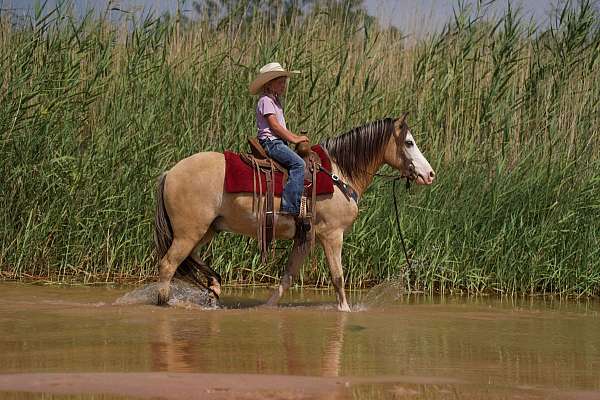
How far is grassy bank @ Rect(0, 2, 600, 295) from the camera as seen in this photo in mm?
10234

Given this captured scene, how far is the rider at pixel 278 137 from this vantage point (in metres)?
8.67

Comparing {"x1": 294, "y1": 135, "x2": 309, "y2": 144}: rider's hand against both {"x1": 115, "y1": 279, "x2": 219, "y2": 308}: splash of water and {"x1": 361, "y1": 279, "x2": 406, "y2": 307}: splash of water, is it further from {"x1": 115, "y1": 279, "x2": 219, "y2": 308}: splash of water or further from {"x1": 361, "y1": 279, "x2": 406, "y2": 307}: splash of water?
{"x1": 361, "y1": 279, "x2": 406, "y2": 307}: splash of water

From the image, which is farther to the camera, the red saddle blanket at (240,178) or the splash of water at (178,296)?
the splash of water at (178,296)

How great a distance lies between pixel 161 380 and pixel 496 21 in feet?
25.3

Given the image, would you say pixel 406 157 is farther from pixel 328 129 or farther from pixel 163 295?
pixel 163 295

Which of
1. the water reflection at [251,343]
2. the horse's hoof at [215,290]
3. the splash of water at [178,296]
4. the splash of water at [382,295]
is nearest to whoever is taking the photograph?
the water reflection at [251,343]

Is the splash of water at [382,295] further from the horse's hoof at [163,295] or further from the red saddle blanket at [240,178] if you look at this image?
the horse's hoof at [163,295]

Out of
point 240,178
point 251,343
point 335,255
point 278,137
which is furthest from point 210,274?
point 251,343

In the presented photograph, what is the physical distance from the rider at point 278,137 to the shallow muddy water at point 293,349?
92 cm

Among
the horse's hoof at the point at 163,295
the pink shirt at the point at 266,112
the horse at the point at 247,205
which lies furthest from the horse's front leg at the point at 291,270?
the pink shirt at the point at 266,112

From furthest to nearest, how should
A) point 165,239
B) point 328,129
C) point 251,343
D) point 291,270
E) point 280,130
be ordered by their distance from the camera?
point 328,129 → point 291,270 → point 165,239 → point 280,130 → point 251,343

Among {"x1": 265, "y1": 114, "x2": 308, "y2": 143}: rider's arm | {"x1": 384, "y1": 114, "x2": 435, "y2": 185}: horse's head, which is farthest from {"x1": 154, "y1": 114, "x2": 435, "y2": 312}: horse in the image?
{"x1": 265, "y1": 114, "x2": 308, "y2": 143}: rider's arm

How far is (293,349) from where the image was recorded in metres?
6.54

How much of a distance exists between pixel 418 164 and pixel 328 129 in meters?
2.18
